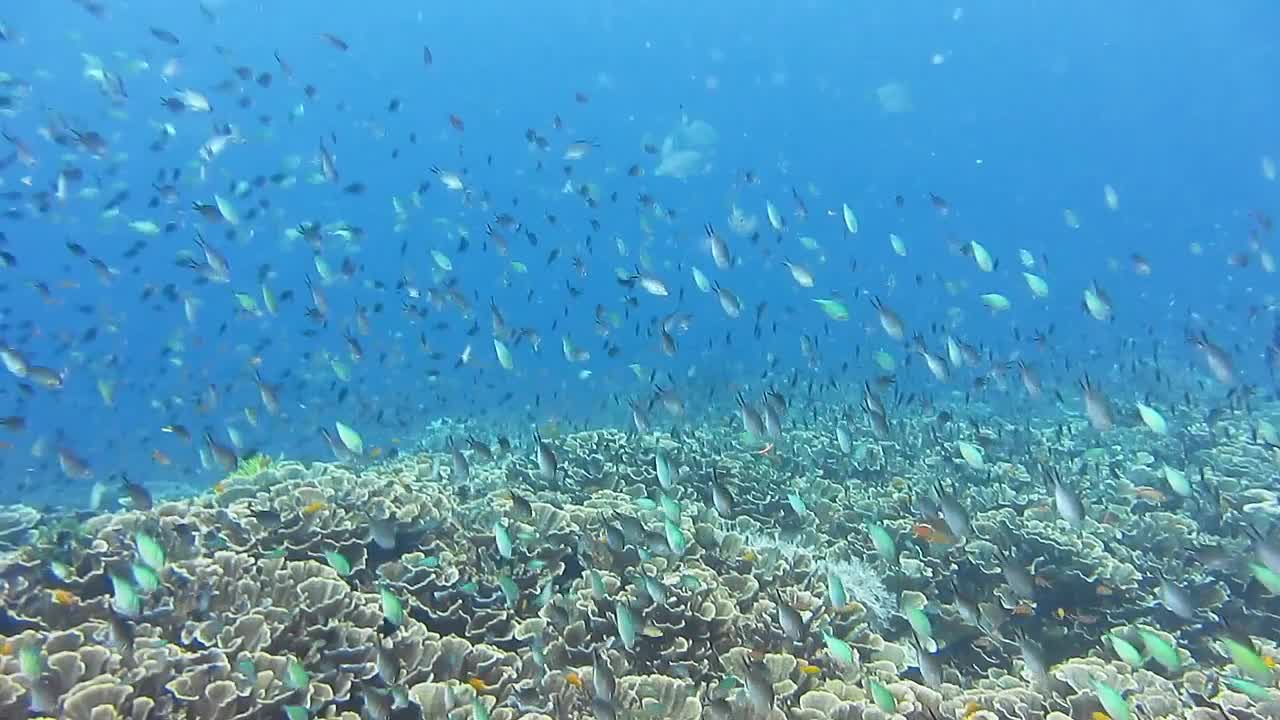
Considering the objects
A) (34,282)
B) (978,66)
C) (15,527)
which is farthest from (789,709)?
(978,66)

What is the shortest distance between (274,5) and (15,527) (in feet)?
298

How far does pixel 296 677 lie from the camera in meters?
4.19

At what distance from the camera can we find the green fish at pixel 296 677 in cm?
420

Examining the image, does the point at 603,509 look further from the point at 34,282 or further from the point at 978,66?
the point at 978,66

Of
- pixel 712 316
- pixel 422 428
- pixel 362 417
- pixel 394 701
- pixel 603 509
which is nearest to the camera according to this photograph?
pixel 394 701

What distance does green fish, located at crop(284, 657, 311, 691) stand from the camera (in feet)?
13.8

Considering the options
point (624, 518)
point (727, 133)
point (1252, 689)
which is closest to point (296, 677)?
point (624, 518)

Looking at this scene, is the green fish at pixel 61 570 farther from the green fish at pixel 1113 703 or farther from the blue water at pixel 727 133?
the blue water at pixel 727 133

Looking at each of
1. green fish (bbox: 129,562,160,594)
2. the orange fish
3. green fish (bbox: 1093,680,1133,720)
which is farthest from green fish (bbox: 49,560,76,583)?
the orange fish

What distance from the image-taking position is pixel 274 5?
81.4 m

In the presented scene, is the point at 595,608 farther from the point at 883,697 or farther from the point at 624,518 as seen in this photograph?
the point at 883,697

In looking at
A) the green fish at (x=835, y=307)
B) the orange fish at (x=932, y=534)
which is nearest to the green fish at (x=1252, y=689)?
the orange fish at (x=932, y=534)

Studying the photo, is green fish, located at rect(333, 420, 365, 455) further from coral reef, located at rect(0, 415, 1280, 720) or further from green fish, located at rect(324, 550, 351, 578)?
green fish, located at rect(324, 550, 351, 578)

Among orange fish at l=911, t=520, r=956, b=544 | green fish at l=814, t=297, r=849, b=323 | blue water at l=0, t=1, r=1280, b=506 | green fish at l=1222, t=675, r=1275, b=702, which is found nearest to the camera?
green fish at l=1222, t=675, r=1275, b=702
